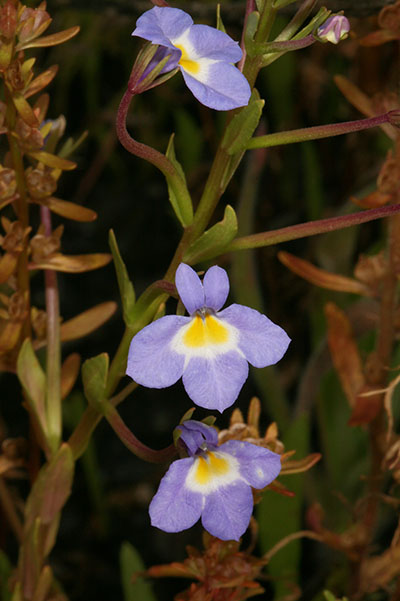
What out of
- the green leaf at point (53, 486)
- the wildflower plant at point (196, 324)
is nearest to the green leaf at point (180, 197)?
the wildflower plant at point (196, 324)

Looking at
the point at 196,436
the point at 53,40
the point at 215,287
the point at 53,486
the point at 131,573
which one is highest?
the point at 53,40

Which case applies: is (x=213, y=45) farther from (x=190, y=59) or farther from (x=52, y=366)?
(x=52, y=366)

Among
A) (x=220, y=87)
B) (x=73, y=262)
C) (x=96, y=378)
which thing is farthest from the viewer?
(x=73, y=262)

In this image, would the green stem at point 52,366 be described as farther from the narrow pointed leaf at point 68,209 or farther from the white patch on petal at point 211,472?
the white patch on petal at point 211,472

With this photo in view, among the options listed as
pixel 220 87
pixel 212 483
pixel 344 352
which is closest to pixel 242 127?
pixel 220 87

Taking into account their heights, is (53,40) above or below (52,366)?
above

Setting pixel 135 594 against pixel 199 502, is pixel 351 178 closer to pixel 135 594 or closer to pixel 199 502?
pixel 135 594

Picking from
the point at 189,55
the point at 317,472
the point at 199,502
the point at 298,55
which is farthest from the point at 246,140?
the point at 298,55
